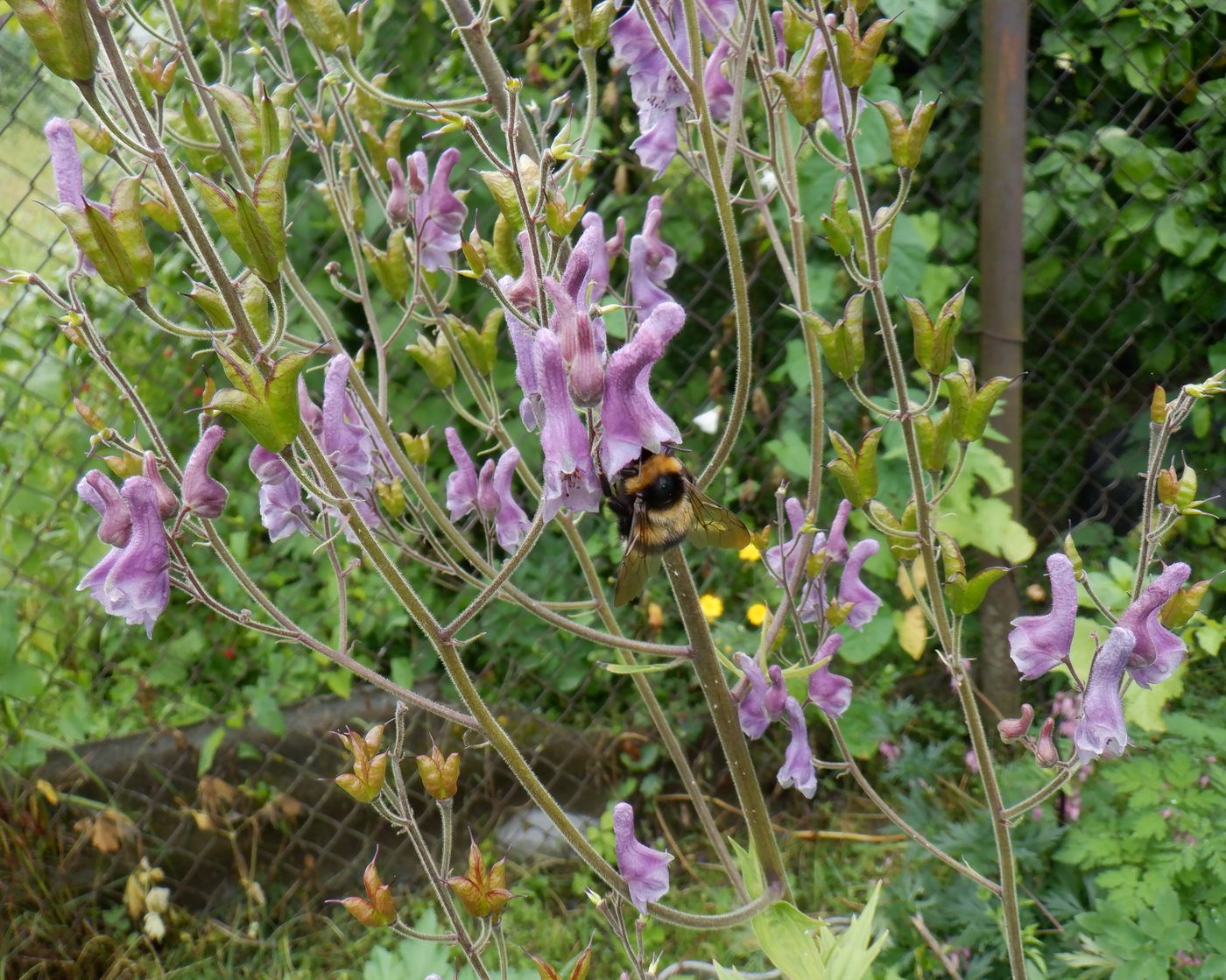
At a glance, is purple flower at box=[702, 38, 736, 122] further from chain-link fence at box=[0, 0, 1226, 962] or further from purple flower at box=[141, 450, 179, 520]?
chain-link fence at box=[0, 0, 1226, 962]

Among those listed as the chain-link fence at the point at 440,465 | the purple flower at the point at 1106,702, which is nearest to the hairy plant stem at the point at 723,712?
the purple flower at the point at 1106,702

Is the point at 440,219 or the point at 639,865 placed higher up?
the point at 440,219

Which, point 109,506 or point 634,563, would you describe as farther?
point 634,563

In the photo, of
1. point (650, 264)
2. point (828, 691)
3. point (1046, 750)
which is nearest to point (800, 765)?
point (828, 691)

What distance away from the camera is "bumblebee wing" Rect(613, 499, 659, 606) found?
3.76 ft

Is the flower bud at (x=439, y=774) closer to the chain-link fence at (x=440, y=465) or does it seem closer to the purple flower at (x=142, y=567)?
the purple flower at (x=142, y=567)

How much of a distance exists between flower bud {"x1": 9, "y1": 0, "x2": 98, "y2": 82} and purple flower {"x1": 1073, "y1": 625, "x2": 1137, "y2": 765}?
98cm

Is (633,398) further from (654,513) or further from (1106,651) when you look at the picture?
(1106,651)

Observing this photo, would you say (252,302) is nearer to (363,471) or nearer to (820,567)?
(363,471)

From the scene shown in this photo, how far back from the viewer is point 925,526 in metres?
1.14

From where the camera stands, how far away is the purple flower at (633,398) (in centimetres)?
86

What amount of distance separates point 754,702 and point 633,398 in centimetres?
58

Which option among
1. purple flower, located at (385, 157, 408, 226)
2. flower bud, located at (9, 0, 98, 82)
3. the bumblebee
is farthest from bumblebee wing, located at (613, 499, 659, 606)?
flower bud, located at (9, 0, 98, 82)

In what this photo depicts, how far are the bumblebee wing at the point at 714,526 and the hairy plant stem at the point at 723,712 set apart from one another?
5 cm
